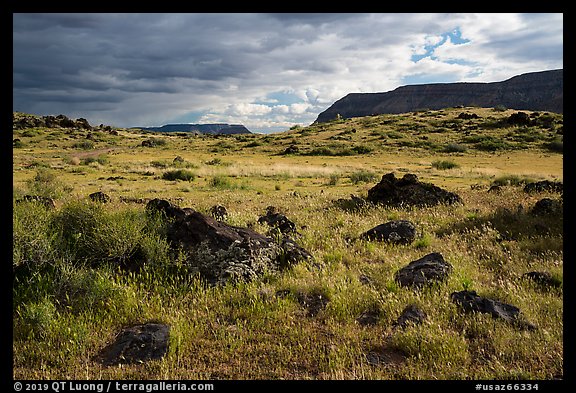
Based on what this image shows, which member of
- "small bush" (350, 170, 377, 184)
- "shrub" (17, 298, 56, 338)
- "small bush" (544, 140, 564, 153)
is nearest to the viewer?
"shrub" (17, 298, 56, 338)

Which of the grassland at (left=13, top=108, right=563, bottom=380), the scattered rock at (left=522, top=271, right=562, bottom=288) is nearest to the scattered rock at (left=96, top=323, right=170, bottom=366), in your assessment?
the grassland at (left=13, top=108, right=563, bottom=380)

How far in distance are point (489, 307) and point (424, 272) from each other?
1.48 metres

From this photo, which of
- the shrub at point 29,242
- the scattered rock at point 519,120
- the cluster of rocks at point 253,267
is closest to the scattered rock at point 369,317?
the cluster of rocks at point 253,267

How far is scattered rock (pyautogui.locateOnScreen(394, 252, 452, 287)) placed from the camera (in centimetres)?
663

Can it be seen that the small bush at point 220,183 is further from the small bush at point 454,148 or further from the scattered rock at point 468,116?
the scattered rock at point 468,116

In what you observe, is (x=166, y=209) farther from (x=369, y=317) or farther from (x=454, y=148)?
(x=454, y=148)

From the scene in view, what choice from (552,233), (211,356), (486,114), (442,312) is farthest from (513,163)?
(486,114)

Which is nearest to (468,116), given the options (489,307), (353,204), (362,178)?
(362,178)

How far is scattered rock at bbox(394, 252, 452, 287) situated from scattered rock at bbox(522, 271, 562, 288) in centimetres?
145

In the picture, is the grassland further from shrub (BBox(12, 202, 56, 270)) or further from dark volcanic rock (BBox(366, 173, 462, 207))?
dark volcanic rock (BBox(366, 173, 462, 207))

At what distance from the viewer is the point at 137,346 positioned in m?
4.75
